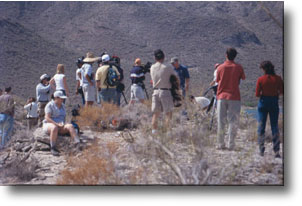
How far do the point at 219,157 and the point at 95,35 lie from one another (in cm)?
2142

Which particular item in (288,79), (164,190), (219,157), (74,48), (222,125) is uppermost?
(74,48)

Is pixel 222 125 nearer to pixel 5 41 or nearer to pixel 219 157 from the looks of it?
pixel 219 157

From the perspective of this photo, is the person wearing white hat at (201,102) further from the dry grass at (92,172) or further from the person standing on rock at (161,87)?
the dry grass at (92,172)

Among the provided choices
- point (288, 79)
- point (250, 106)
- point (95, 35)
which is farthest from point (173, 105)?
point (95, 35)

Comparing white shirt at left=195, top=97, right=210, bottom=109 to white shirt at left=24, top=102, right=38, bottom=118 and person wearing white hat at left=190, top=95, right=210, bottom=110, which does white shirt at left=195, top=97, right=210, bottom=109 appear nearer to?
person wearing white hat at left=190, top=95, right=210, bottom=110

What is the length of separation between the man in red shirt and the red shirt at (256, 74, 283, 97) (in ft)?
0.93

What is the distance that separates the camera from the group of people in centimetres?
584

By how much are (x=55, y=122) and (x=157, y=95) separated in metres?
1.58

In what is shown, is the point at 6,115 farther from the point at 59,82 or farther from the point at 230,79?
the point at 230,79

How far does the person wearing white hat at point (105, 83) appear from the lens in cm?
810

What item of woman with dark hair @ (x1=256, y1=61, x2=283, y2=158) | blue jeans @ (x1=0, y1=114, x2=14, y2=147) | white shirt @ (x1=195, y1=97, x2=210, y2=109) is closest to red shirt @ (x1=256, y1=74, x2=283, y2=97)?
woman with dark hair @ (x1=256, y1=61, x2=283, y2=158)

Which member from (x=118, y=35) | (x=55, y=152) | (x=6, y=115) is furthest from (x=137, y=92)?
(x=118, y=35)

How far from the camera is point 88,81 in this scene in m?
8.05

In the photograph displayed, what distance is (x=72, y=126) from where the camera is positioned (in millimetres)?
6691
